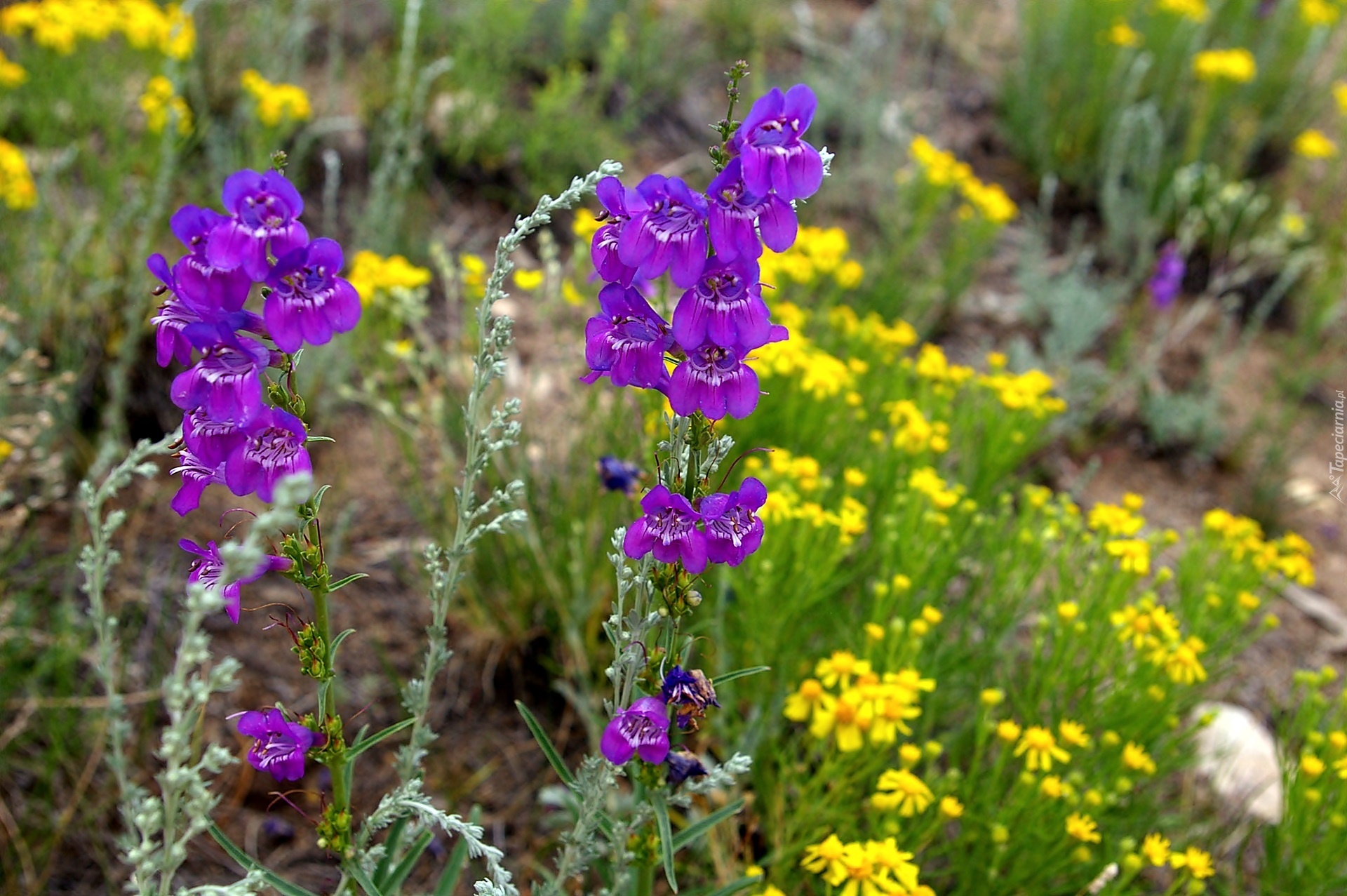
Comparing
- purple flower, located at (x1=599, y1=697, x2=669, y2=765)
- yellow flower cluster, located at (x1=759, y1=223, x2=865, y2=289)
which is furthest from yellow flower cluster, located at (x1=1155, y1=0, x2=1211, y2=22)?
purple flower, located at (x1=599, y1=697, x2=669, y2=765)

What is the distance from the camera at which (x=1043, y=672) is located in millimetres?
2254

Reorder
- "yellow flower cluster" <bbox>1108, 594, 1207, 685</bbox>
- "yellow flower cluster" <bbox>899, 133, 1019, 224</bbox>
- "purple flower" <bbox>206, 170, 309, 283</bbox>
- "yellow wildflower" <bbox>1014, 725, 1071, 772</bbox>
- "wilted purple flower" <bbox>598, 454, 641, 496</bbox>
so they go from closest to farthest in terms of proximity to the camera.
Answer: "purple flower" <bbox>206, 170, 309, 283</bbox>
"yellow wildflower" <bbox>1014, 725, 1071, 772</bbox>
"yellow flower cluster" <bbox>1108, 594, 1207, 685</bbox>
"wilted purple flower" <bbox>598, 454, 641, 496</bbox>
"yellow flower cluster" <bbox>899, 133, 1019, 224</bbox>

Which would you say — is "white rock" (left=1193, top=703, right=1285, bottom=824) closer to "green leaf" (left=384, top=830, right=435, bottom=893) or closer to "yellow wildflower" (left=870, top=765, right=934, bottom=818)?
"yellow wildflower" (left=870, top=765, right=934, bottom=818)

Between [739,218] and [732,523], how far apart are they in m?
0.41

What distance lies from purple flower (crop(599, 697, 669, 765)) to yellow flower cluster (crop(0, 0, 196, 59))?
2.73 m

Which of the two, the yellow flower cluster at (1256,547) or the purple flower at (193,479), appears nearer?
the purple flower at (193,479)

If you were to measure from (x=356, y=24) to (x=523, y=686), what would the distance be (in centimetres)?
411

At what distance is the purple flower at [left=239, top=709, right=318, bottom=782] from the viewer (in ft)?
4.45

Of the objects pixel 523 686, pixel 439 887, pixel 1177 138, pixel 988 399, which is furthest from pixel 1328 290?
pixel 439 887

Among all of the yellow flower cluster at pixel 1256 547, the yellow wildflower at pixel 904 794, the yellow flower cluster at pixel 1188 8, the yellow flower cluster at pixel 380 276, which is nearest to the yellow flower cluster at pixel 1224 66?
the yellow flower cluster at pixel 1188 8

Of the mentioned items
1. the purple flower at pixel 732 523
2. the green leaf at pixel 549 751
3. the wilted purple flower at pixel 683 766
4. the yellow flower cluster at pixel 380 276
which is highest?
the purple flower at pixel 732 523

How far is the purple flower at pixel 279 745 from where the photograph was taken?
1355 millimetres

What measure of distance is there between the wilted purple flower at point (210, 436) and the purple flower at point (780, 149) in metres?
0.69

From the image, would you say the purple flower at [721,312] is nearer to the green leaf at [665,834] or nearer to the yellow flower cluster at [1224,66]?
the green leaf at [665,834]
